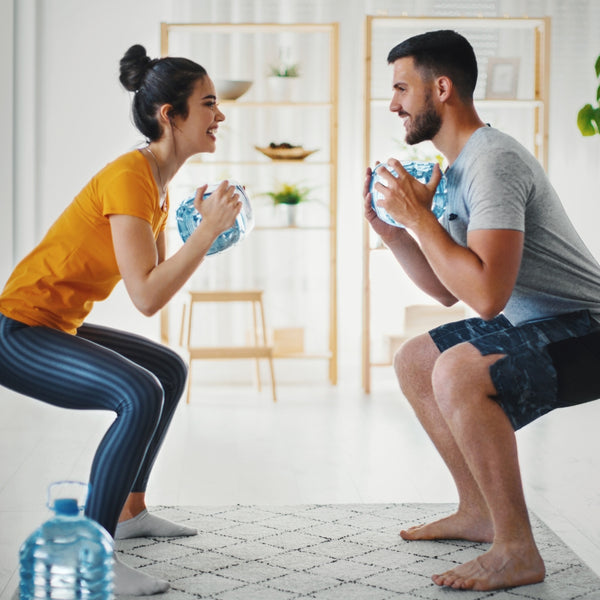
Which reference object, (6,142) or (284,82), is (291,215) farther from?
(6,142)

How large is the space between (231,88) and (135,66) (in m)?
2.31

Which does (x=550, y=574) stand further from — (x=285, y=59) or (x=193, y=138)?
(x=285, y=59)

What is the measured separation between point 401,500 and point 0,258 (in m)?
2.77

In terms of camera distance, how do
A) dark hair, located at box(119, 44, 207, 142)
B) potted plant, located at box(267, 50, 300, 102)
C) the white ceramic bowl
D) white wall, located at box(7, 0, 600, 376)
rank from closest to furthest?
dark hair, located at box(119, 44, 207, 142) < the white ceramic bowl < potted plant, located at box(267, 50, 300, 102) < white wall, located at box(7, 0, 600, 376)

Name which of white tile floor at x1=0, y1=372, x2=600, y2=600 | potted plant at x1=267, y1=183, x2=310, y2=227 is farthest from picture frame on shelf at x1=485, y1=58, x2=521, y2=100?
white tile floor at x1=0, y1=372, x2=600, y2=600

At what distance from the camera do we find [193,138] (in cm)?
216

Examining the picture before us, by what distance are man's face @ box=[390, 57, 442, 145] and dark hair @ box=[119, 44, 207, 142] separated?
46 centimetres

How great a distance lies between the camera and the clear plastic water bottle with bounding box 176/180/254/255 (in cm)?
207

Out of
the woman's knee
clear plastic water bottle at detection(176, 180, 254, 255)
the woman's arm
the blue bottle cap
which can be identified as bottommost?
the blue bottle cap

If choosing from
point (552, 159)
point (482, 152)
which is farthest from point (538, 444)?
point (552, 159)

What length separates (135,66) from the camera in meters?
2.14

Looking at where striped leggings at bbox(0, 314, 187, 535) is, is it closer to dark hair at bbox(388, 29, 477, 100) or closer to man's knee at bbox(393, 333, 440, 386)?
man's knee at bbox(393, 333, 440, 386)

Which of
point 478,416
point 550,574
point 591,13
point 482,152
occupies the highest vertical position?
point 591,13

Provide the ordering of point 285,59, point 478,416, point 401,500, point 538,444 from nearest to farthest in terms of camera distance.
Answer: point 478,416
point 401,500
point 538,444
point 285,59
